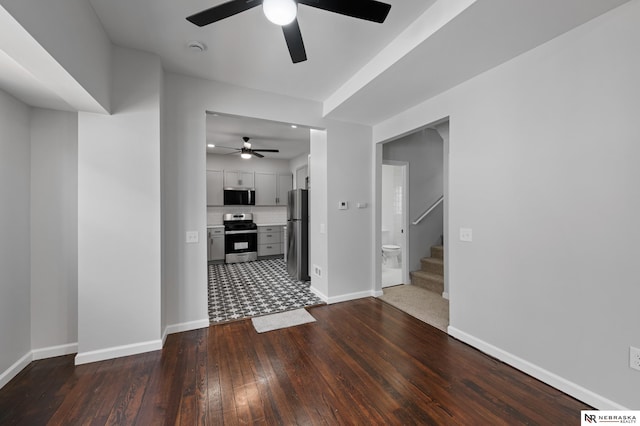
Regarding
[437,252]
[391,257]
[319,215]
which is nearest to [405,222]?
[437,252]

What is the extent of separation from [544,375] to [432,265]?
2406 millimetres

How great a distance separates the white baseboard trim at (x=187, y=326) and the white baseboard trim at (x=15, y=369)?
100 centimetres

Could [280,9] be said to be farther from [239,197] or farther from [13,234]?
[239,197]

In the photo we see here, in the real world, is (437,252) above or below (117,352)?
above

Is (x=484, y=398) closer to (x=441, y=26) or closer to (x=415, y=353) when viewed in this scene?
(x=415, y=353)

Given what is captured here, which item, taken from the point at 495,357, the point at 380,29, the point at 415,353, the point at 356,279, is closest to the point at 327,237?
the point at 356,279

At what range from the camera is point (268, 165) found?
710cm

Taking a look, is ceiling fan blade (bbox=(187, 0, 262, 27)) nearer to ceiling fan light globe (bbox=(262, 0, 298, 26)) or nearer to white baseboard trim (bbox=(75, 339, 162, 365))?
ceiling fan light globe (bbox=(262, 0, 298, 26))

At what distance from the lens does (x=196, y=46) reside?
2293 mm

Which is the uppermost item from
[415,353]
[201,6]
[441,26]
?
[201,6]

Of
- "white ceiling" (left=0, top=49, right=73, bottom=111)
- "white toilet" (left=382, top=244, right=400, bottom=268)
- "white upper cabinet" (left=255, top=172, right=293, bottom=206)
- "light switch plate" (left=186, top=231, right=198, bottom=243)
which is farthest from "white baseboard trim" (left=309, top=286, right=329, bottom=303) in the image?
"white upper cabinet" (left=255, top=172, right=293, bottom=206)

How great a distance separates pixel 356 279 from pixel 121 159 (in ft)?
10.2

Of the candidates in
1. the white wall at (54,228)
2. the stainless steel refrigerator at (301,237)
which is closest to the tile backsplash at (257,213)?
the stainless steel refrigerator at (301,237)

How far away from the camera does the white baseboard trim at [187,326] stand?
271 centimetres
